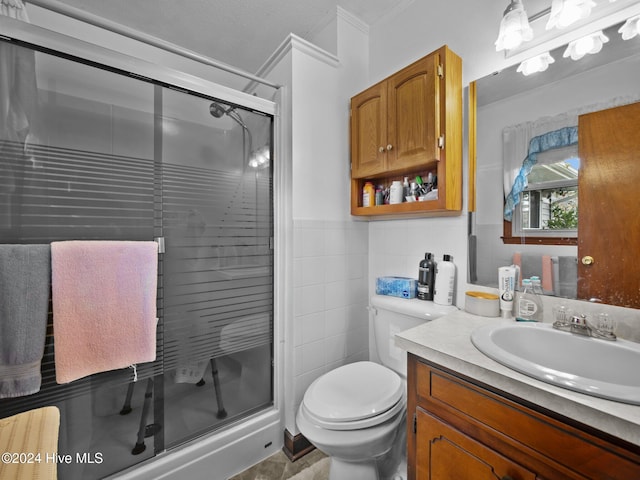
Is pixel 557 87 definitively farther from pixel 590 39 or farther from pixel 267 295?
pixel 267 295

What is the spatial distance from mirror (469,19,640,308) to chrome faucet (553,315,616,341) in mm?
121

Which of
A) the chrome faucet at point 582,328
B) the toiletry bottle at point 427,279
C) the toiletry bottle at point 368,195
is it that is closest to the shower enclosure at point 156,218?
the toiletry bottle at point 368,195

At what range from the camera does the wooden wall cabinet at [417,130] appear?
1.26 m

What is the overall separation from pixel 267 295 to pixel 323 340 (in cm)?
44

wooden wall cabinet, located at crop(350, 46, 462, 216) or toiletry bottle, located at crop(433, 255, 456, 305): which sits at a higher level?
wooden wall cabinet, located at crop(350, 46, 462, 216)

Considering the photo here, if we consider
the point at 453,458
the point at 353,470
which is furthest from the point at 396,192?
the point at 353,470

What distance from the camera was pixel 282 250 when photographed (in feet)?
5.04

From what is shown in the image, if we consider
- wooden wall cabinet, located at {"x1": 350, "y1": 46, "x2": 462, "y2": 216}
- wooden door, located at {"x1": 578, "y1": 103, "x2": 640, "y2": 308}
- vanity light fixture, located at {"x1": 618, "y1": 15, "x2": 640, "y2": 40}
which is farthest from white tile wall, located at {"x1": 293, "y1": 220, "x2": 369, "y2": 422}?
vanity light fixture, located at {"x1": 618, "y1": 15, "x2": 640, "y2": 40}

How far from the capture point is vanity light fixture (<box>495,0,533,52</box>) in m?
1.06

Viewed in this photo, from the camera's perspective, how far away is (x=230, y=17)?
5.52 ft

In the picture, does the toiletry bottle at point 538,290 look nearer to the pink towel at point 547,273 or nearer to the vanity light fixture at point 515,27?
the pink towel at point 547,273

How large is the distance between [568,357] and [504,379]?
16.5 inches

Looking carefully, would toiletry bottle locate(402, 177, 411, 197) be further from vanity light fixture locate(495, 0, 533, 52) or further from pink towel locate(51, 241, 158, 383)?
pink towel locate(51, 241, 158, 383)

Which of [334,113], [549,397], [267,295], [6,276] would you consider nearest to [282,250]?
[267,295]
